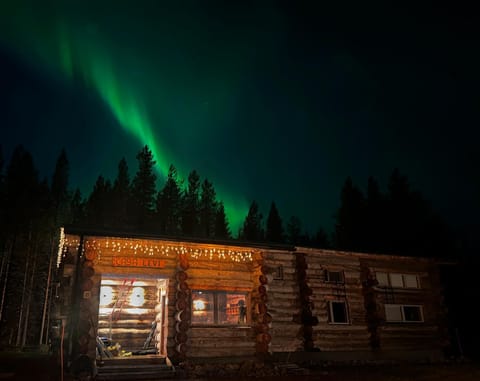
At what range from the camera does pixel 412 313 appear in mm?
18859

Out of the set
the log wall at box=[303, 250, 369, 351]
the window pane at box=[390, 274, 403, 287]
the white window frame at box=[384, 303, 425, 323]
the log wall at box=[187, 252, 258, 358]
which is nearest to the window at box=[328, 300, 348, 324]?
the log wall at box=[303, 250, 369, 351]

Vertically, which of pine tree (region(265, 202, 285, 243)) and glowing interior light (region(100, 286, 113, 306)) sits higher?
pine tree (region(265, 202, 285, 243))

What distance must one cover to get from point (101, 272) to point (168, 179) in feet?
139

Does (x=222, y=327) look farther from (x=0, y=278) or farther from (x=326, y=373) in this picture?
(x=0, y=278)

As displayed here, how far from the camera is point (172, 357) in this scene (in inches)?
550

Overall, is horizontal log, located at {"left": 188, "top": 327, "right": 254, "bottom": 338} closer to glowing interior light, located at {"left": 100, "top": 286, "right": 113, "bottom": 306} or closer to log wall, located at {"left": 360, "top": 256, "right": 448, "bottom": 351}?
glowing interior light, located at {"left": 100, "top": 286, "right": 113, "bottom": 306}

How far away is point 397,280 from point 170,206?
130 ft

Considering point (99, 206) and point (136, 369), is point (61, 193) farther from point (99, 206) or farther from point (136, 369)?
point (136, 369)

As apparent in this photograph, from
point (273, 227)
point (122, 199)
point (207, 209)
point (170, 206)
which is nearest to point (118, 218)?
point (122, 199)

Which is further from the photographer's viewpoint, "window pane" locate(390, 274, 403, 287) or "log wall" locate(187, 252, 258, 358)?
"window pane" locate(390, 274, 403, 287)

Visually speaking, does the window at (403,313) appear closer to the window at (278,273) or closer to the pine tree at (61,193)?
the window at (278,273)

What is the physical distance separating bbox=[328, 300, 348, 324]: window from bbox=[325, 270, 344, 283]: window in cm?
94

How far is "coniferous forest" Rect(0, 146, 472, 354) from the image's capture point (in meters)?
34.2

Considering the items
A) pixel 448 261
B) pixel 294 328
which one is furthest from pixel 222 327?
pixel 448 261
